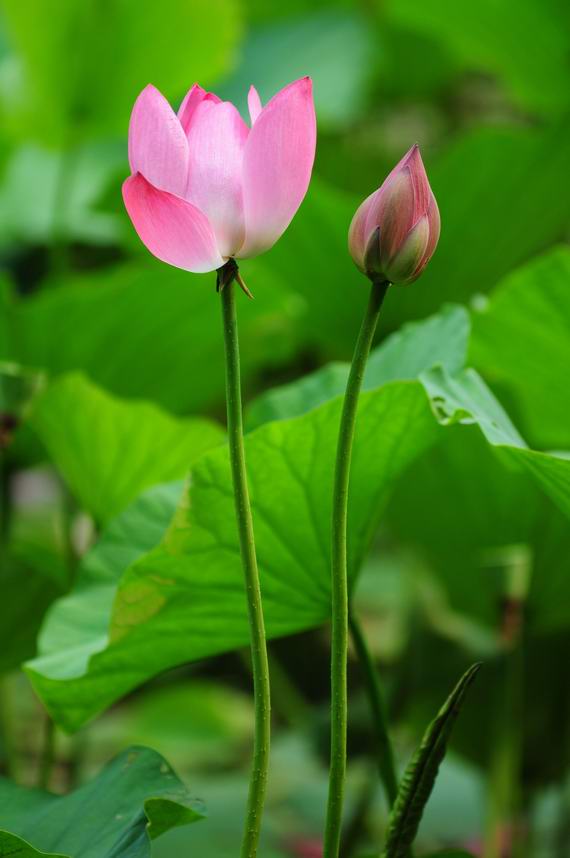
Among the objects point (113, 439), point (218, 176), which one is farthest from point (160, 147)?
point (113, 439)

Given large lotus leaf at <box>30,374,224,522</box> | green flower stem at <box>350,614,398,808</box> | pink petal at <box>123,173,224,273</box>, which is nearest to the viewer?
pink petal at <box>123,173,224,273</box>

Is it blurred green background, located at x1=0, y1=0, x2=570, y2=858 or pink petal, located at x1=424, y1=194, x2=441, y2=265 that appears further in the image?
blurred green background, located at x1=0, y1=0, x2=570, y2=858

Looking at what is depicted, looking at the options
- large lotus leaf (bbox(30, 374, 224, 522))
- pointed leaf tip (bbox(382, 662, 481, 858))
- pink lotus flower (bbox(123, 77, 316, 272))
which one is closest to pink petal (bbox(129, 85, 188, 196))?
pink lotus flower (bbox(123, 77, 316, 272))

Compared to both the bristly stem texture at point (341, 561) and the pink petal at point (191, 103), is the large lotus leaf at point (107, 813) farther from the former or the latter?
the pink petal at point (191, 103)

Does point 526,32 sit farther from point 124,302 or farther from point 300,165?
point 300,165

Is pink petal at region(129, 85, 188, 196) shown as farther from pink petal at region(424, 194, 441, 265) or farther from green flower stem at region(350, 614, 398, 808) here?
green flower stem at region(350, 614, 398, 808)

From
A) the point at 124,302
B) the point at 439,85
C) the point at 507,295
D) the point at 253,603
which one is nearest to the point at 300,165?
the point at 253,603

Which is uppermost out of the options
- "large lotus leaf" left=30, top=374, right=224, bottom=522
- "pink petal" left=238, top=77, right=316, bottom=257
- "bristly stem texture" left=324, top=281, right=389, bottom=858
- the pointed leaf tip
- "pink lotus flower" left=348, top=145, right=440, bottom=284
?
"large lotus leaf" left=30, top=374, right=224, bottom=522
